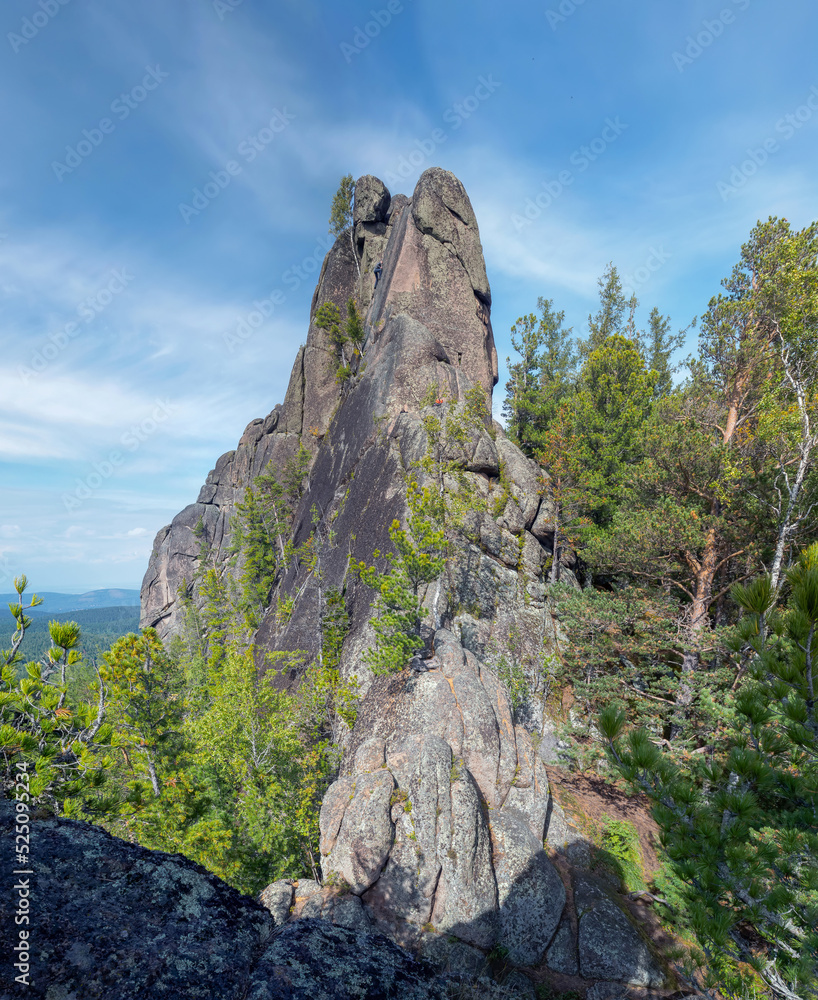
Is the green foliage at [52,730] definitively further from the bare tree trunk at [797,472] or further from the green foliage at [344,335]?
the green foliage at [344,335]

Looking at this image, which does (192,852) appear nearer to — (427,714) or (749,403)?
(427,714)

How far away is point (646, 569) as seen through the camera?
1980 centimetres

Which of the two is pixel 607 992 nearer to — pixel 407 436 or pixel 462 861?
pixel 462 861

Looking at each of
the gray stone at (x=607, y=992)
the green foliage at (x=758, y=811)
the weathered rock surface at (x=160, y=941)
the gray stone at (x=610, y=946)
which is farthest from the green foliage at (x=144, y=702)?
the green foliage at (x=758, y=811)

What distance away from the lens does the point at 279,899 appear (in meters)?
11.1

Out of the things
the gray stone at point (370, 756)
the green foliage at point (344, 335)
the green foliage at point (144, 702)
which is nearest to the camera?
the gray stone at point (370, 756)

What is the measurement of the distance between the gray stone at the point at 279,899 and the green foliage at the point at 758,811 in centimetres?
932

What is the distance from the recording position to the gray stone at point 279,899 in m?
10.7

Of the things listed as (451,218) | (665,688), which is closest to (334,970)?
(665,688)

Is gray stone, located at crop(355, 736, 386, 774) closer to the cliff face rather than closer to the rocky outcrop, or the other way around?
the rocky outcrop

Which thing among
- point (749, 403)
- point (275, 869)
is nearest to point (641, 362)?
point (749, 403)

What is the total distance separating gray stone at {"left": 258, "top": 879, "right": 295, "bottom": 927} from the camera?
1071cm

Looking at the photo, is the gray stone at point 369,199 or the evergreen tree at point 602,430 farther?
the gray stone at point 369,199

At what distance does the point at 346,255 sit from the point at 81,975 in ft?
170
